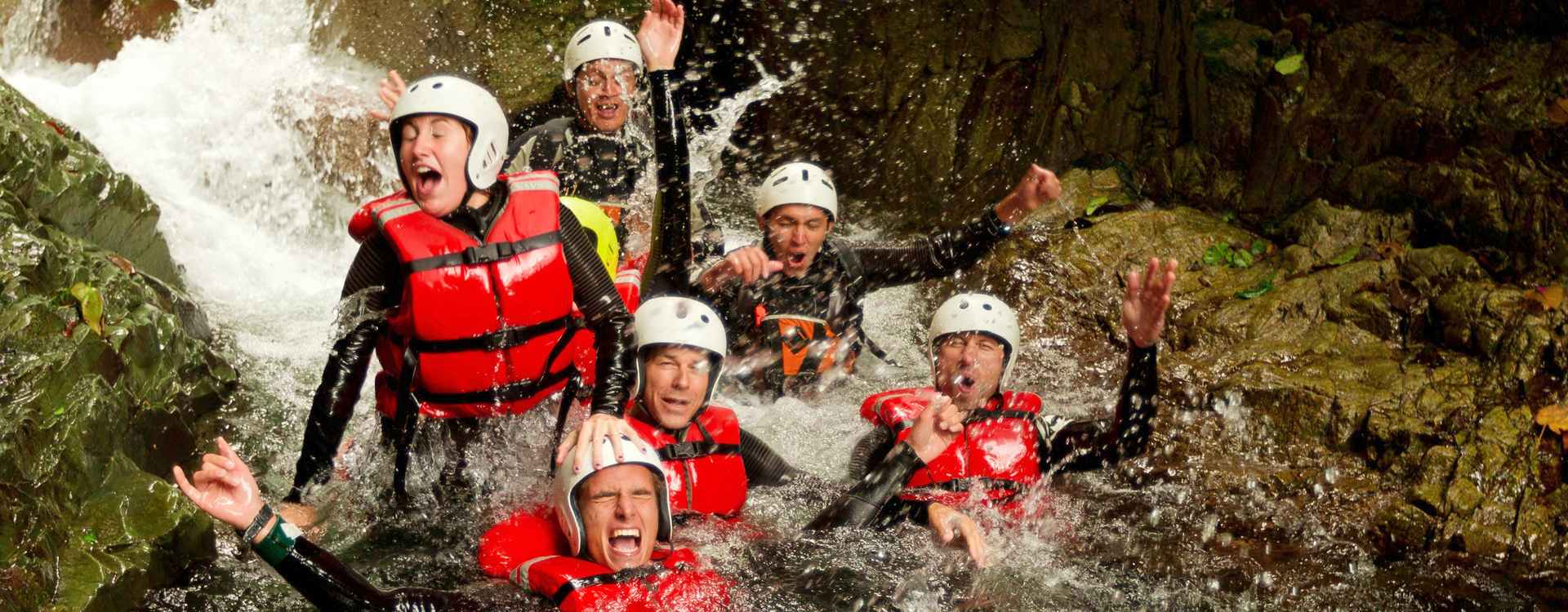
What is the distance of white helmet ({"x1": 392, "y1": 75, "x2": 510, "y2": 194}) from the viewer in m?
4.74

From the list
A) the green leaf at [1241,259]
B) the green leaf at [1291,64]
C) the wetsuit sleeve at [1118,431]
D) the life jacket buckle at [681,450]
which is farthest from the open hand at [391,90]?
the green leaf at [1291,64]

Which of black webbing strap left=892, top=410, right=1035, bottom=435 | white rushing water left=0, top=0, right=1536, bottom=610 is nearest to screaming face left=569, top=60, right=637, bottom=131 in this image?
white rushing water left=0, top=0, right=1536, bottom=610

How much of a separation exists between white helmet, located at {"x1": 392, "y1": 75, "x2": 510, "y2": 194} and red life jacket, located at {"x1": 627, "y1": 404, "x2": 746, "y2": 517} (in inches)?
48.3

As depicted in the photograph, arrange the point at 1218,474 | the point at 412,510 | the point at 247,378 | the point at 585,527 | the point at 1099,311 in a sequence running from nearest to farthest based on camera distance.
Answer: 1. the point at 585,527
2. the point at 412,510
3. the point at 1218,474
4. the point at 247,378
5. the point at 1099,311

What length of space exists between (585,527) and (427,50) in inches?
279

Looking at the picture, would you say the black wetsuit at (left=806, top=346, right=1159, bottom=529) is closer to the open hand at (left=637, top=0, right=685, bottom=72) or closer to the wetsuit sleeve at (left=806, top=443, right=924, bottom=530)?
the wetsuit sleeve at (left=806, top=443, right=924, bottom=530)

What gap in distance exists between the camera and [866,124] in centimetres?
967

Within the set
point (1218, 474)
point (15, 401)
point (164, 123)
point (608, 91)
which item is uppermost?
point (164, 123)

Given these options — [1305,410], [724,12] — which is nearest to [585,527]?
[1305,410]

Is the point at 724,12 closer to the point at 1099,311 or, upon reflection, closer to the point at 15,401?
the point at 1099,311

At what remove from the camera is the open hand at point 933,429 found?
5004mm

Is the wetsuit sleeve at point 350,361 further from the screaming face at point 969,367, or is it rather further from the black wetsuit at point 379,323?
the screaming face at point 969,367

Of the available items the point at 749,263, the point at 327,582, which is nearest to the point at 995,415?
the point at 749,263

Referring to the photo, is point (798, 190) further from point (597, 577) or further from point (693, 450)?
point (597, 577)
